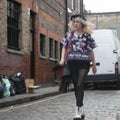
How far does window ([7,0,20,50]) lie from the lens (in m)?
19.5

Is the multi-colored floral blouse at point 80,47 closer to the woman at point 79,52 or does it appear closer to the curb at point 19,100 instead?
the woman at point 79,52

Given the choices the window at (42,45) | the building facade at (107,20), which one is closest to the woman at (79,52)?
the window at (42,45)

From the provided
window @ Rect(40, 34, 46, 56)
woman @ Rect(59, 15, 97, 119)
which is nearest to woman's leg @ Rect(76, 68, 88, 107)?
woman @ Rect(59, 15, 97, 119)

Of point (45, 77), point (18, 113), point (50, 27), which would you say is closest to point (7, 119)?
point (18, 113)

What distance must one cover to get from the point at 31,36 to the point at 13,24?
127 inches

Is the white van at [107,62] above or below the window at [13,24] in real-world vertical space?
below

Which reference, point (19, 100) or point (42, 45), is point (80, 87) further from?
point (42, 45)

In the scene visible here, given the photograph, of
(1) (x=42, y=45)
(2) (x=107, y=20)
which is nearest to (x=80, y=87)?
(1) (x=42, y=45)

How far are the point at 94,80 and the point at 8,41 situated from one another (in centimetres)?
496

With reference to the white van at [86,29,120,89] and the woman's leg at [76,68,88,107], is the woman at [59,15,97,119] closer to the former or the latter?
the woman's leg at [76,68,88,107]

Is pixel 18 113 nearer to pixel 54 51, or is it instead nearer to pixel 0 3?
pixel 0 3

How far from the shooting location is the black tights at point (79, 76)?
8.85 metres

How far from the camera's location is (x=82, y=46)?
8.94m

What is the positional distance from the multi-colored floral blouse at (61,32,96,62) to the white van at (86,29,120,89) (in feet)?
43.4
